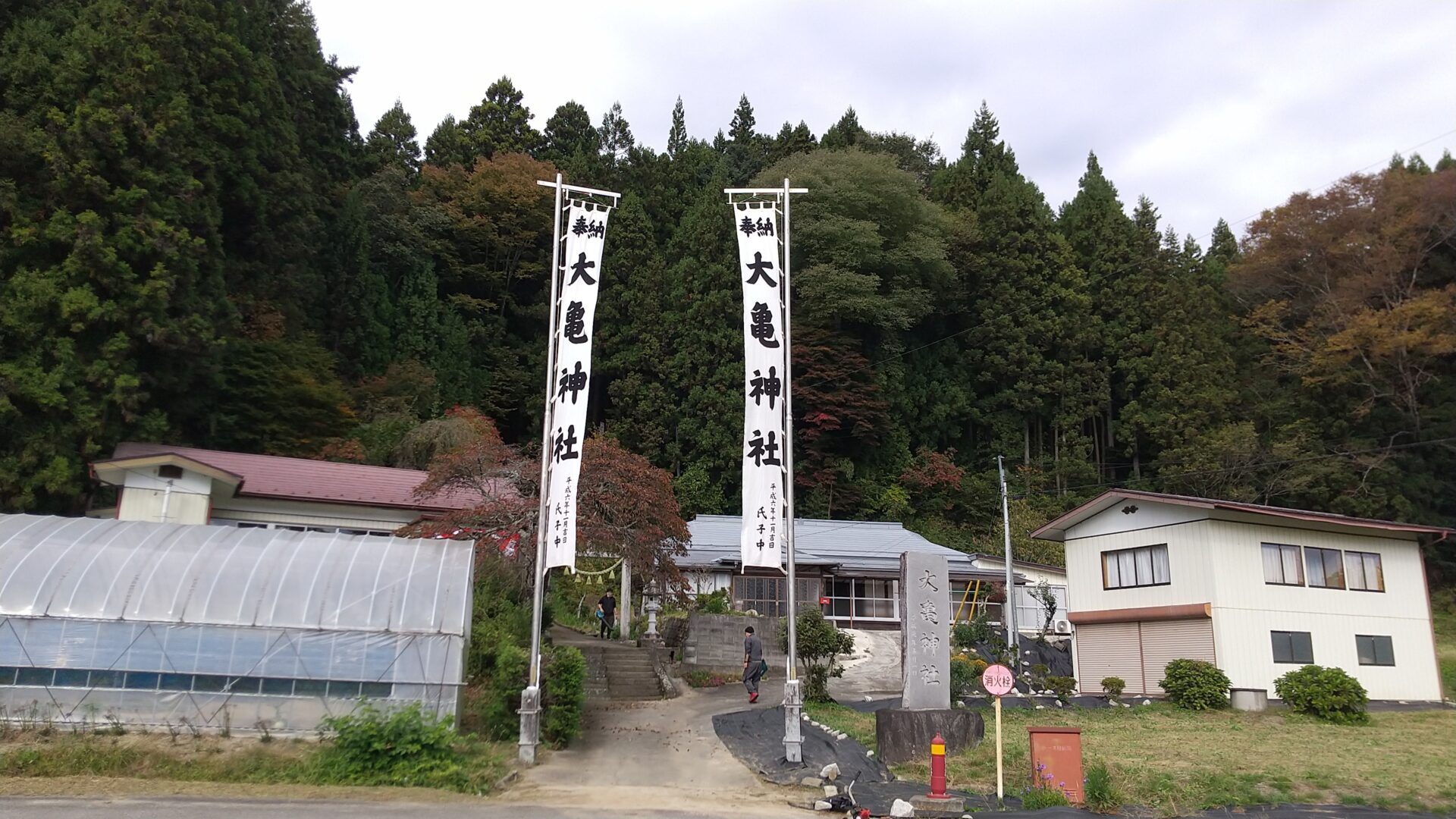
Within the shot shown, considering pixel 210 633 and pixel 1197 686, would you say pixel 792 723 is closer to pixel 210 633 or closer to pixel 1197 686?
pixel 210 633

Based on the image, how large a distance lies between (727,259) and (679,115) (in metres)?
16.5

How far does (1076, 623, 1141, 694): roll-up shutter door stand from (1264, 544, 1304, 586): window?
3150 mm

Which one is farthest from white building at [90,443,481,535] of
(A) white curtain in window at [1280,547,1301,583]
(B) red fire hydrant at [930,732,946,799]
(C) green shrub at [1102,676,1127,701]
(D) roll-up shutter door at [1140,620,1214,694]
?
(A) white curtain in window at [1280,547,1301,583]

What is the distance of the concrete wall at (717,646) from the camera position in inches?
926

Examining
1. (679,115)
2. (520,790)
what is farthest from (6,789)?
(679,115)

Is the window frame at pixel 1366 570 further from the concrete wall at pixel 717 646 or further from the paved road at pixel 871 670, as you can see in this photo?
the concrete wall at pixel 717 646

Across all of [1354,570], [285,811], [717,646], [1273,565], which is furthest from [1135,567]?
[285,811]

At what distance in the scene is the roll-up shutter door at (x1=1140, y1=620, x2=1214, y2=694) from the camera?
20.3m

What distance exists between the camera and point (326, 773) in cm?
1191

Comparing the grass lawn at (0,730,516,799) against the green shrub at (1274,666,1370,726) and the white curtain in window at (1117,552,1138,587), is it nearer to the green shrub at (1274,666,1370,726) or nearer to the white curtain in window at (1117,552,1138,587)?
the green shrub at (1274,666,1370,726)

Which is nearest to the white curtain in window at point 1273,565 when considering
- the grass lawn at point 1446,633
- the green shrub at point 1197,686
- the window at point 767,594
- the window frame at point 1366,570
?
the window frame at point 1366,570

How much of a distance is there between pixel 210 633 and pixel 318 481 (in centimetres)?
1184

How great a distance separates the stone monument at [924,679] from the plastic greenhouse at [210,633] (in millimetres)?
6450

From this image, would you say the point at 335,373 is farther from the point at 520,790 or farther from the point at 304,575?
the point at 520,790
